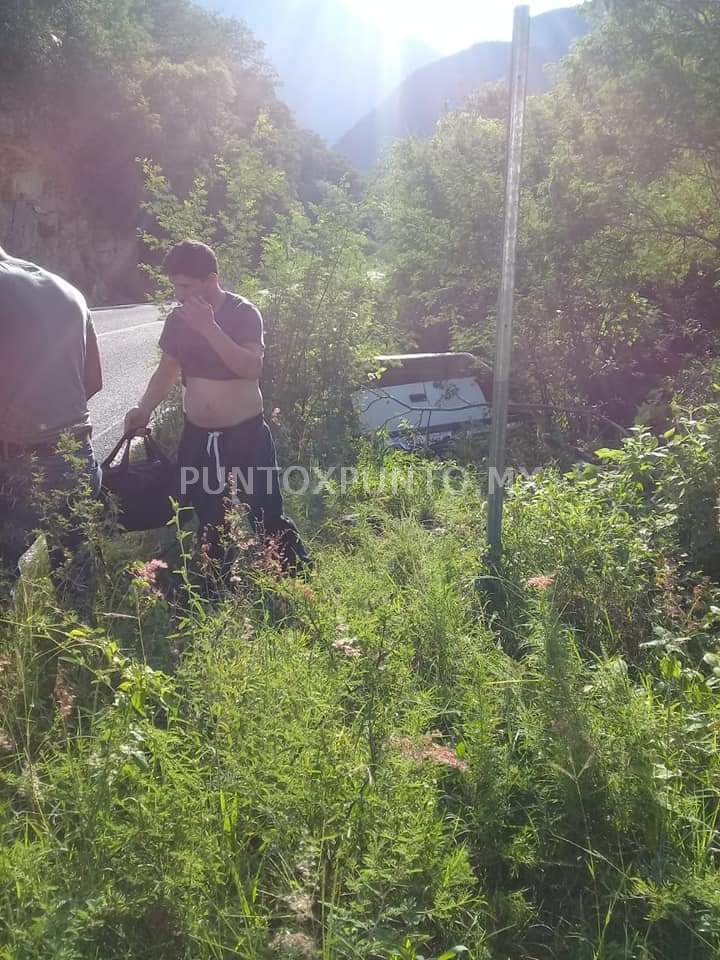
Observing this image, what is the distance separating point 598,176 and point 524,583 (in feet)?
19.0

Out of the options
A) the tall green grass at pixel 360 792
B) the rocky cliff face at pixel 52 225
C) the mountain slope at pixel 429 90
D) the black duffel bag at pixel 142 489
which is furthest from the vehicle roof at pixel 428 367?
the rocky cliff face at pixel 52 225

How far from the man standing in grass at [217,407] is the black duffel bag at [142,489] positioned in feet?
0.23

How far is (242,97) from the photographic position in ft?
127

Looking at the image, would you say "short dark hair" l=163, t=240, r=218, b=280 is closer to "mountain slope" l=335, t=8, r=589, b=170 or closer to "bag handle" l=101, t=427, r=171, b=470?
"bag handle" l=101, t=427, r=171, b=470

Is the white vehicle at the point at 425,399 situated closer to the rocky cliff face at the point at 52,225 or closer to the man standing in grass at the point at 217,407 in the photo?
the man standing in grass at the point at 217,407

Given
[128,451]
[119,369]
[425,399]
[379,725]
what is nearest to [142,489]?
[128,451]

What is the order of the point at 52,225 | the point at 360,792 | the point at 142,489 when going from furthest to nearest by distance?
the point at 52,225 → the point at 142,489 → the point at 360,792

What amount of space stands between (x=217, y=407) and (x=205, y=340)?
1.00 feet

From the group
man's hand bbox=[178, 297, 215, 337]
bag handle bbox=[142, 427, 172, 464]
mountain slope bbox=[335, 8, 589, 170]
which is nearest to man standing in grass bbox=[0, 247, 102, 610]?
man's hand bbox=[178, 297, 215, 337]

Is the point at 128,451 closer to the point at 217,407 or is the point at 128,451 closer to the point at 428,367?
the point at 217,407

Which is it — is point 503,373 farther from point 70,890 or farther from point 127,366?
point 127,366

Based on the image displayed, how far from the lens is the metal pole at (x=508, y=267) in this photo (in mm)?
3051

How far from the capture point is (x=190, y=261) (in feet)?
10.9

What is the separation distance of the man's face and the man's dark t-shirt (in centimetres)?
10
